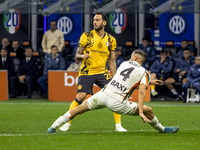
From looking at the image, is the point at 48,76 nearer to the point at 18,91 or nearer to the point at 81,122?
the point at 18,91

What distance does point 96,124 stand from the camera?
11.0m

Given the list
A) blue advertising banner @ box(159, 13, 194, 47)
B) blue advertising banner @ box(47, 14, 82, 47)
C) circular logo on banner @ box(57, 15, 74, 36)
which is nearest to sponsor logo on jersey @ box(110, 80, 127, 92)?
blue advertising banner @ box(159, 13, 194, 47)

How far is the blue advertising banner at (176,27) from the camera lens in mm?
20906

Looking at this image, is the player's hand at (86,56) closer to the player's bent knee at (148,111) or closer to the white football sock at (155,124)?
the player's bent knee at (148,111)

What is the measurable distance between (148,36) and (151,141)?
1351 cm

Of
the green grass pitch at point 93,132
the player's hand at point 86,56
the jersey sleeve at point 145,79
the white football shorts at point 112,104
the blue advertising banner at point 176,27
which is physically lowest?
the green grass pitch at point 93,132

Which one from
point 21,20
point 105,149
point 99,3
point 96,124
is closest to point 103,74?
point 96,124

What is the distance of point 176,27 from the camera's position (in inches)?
828

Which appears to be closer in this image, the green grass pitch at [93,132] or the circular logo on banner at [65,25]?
the green grass pitch at [93,132]

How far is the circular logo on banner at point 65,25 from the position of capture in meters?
21.3

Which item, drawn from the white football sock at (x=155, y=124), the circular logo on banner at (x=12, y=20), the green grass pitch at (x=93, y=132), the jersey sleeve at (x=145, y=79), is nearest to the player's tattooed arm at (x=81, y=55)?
the green grass pitch at (x=93, y=132)

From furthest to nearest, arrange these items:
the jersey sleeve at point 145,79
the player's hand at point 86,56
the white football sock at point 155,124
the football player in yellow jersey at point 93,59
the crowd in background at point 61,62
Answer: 1. the crowd in background at point 61,62
2. the football player in yellow jersey at point 93,59
3. the player's hand at point 86,56
4. the white football sock at point 155,124
5. the jersey sleeve at point 145,79

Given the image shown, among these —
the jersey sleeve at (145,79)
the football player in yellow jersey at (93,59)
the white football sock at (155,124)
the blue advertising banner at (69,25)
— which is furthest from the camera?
the blue advertising banner at (69,25)

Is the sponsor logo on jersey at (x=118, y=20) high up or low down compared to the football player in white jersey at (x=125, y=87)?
up
